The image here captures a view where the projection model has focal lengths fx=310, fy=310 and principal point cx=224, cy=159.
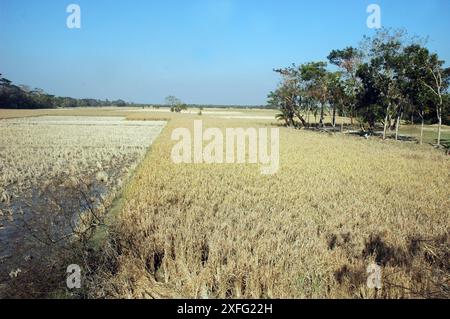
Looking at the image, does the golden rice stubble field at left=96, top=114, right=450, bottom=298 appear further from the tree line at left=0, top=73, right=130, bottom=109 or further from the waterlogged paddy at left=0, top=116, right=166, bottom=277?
the tree line at left=0, top=73, right=130, bottom=109

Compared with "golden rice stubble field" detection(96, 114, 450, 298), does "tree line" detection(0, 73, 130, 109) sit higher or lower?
higher

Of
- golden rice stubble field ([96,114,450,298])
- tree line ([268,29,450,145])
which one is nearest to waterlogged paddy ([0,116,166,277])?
golden rice stubble field ([96,114,450,298])

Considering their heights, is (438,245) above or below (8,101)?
below

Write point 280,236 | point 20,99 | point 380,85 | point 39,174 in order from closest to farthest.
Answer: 1. point 280,236
2. point 39,174
3. point 380,85
4. point 20,99

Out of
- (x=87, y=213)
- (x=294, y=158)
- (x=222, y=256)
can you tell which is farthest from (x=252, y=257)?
(x=294, y=158)

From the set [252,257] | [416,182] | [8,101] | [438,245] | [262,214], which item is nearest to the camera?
[252,257]

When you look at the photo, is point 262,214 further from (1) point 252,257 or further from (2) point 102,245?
(2) point 102,245

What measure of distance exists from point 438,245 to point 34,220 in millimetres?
7919

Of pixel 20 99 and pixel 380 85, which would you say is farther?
pixel 20 99

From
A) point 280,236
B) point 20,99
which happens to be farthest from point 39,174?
point 20,99

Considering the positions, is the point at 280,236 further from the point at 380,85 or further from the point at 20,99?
→ the point at 20,99

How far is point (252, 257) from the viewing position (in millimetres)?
4184

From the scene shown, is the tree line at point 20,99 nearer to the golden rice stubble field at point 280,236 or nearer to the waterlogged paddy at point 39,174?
the waterlogged paddy at point 39,174

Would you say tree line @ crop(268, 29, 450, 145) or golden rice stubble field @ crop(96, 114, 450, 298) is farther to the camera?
tree line @ crop(268, 29, 450, 145)
